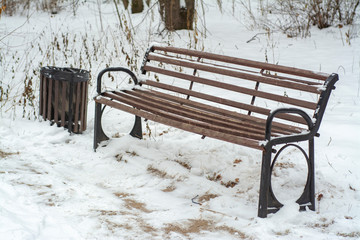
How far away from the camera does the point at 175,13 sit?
9.02m

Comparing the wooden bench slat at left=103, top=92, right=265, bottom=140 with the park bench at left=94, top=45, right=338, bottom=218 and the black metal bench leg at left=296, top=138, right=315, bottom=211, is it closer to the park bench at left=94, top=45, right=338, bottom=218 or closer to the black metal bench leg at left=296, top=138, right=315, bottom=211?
the park bench at left=94, top=45, right=338, bottom=218

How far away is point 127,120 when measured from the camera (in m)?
5.28

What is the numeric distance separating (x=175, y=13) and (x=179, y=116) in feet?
18.6

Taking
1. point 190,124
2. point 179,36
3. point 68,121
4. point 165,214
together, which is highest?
point 179,36

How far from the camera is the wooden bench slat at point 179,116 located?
3.25 m

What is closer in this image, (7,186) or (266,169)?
(266,169)

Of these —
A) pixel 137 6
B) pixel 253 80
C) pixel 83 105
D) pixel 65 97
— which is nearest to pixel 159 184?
pixel 253 80

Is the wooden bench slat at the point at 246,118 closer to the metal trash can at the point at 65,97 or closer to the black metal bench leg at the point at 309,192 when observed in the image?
the black metal bench leg at the point at 309,192

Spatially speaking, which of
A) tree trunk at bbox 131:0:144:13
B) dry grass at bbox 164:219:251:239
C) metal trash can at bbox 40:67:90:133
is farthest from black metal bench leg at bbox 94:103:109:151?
tree trunk at bbox 131:0:144:13

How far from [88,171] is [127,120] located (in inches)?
50.3

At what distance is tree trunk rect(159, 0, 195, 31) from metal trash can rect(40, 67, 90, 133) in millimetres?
4174

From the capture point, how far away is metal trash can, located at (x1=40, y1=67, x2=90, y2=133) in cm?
476

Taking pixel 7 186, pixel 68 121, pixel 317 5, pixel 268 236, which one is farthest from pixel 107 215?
pixel 317 5

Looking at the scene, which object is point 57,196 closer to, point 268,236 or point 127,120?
point 268,236
